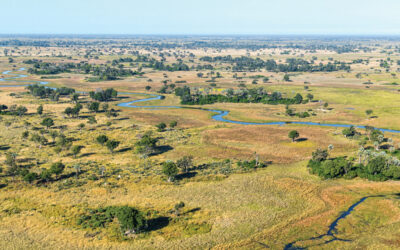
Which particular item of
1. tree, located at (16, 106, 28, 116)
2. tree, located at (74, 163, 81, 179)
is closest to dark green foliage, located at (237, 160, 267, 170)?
tree, located at (74, 163, 81, 179)

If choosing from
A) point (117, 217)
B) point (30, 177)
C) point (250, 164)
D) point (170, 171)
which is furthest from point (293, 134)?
point (30, 177)

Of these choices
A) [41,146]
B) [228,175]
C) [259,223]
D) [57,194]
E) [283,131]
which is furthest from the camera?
[283,131]

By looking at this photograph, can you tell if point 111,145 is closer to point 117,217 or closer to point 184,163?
point 184,163

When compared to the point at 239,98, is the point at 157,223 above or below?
below

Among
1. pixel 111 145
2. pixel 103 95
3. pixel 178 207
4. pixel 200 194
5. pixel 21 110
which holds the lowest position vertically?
pixel 200 194

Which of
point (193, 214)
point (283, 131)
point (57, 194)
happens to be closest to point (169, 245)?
point (193, 214)

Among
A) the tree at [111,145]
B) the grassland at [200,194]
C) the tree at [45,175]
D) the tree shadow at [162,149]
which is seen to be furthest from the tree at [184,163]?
the tree at [45,175]

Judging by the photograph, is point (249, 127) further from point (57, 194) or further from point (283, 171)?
point (57, 194)

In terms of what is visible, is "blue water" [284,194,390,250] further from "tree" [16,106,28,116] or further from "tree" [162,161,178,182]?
"tree" [16,106,28,116]
